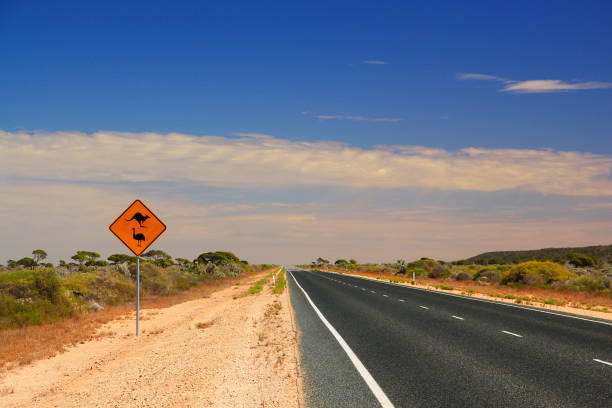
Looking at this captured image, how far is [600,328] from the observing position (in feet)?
47.7

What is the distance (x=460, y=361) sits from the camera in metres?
9.55

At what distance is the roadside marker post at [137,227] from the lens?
47.9 ft

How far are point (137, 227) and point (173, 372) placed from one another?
641cm

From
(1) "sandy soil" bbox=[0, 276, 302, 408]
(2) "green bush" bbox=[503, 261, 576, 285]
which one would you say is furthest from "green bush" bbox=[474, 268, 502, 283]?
(1) "sandy soil" bbox=[0, 276, 302, 408]

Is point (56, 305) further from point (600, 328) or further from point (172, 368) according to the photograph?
point (600, 328)

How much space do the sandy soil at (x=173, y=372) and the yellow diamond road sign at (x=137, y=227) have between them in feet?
9.03

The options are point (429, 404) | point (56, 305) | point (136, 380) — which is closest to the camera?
point (429, 404)

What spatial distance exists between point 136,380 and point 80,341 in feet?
26.2

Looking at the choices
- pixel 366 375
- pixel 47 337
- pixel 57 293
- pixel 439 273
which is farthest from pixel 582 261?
pixel 366 375

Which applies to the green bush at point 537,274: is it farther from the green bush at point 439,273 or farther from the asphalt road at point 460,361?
the asphalt road at point 460,361

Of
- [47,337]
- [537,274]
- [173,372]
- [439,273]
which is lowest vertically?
[47,337]

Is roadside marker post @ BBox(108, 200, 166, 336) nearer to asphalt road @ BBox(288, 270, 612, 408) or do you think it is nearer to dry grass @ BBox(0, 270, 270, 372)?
dry grass @ BBox(0, 270, 270, 372)

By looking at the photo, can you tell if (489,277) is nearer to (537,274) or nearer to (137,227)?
(537,274)

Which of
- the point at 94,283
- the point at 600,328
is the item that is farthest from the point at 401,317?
the point at 94,283
